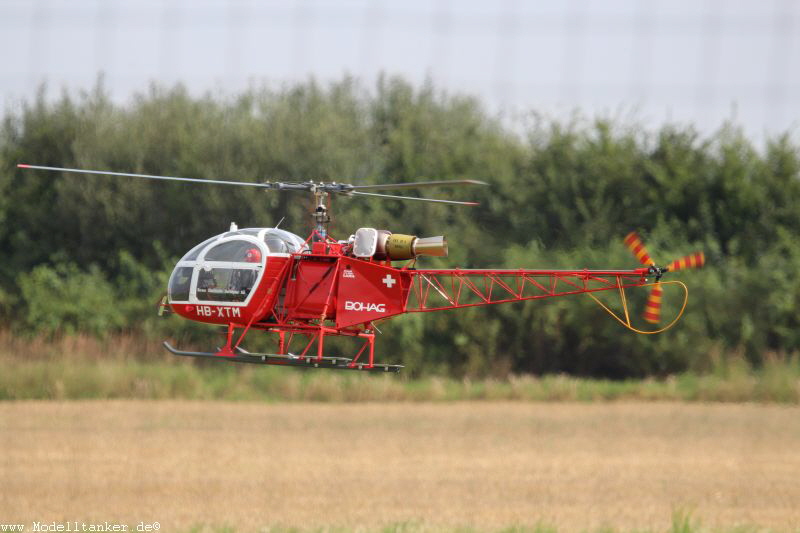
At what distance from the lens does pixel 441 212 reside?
139 feet

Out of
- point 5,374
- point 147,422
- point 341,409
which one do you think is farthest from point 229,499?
point 5,374

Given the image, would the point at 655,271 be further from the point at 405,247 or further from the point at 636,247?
the point at 405,247

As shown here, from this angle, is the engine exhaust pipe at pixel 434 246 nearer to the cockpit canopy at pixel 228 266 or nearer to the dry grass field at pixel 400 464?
the cockpit canopy at pixel 228 266

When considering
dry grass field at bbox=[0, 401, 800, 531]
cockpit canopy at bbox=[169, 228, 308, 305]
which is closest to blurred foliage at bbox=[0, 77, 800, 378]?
dry grass field at bbox=[0, 401, 800, 531]

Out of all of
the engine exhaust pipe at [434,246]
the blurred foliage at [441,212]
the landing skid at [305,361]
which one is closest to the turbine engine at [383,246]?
the engine exhaust pipe at [434,246]

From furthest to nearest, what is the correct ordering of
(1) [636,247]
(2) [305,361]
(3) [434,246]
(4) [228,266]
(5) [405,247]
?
1. (4) [228,266]
2. (5) [405,247]
3. (3) [434,246]
4. (1) [636,247]
5. (2) [305,361]

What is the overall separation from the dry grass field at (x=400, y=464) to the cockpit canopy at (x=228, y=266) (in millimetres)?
4814

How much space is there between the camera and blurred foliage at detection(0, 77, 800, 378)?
40.6 m

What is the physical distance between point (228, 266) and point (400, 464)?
12738 mm

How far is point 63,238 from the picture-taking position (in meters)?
45.6

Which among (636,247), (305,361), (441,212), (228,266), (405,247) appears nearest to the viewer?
(305,361)

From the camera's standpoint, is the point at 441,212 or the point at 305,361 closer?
the point at 305,361

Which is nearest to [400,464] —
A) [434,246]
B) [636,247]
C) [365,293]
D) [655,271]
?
[365,293]

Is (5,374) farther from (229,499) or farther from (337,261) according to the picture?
(337,261)
